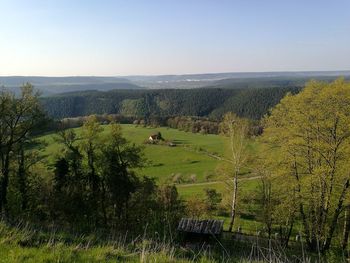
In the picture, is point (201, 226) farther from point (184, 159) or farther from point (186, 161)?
point (184, 159)

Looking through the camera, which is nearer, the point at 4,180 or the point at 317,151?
the point at 317,151

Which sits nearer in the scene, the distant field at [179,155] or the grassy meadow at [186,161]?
the grassy meadow at [186,161]

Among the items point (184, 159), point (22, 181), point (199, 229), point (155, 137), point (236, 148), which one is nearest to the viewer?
point (199, 229)

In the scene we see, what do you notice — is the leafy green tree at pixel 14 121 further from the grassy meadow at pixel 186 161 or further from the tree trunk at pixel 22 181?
the grassy meadow at pixel 186 161

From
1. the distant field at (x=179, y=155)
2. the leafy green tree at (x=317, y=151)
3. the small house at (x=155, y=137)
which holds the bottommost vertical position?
the distant field at (x=179, y=155)

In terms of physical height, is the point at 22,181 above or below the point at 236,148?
below

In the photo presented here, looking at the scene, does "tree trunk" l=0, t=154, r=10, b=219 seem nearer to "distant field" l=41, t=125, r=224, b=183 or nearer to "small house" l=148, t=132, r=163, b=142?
"distant field" l=41, t=125, r=224, b=183

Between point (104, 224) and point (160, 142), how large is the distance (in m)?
72.9

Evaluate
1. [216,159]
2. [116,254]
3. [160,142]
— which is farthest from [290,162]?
[160,142]

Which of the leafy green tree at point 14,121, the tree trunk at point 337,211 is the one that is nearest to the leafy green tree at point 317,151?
the tree trunk at point 337,211

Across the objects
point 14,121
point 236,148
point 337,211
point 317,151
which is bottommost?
point 337,211

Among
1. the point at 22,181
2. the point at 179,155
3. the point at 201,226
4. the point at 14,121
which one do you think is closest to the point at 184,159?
the point at 179,155

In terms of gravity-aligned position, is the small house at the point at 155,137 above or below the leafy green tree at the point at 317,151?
below

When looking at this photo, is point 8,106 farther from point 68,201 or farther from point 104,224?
point 104,224
